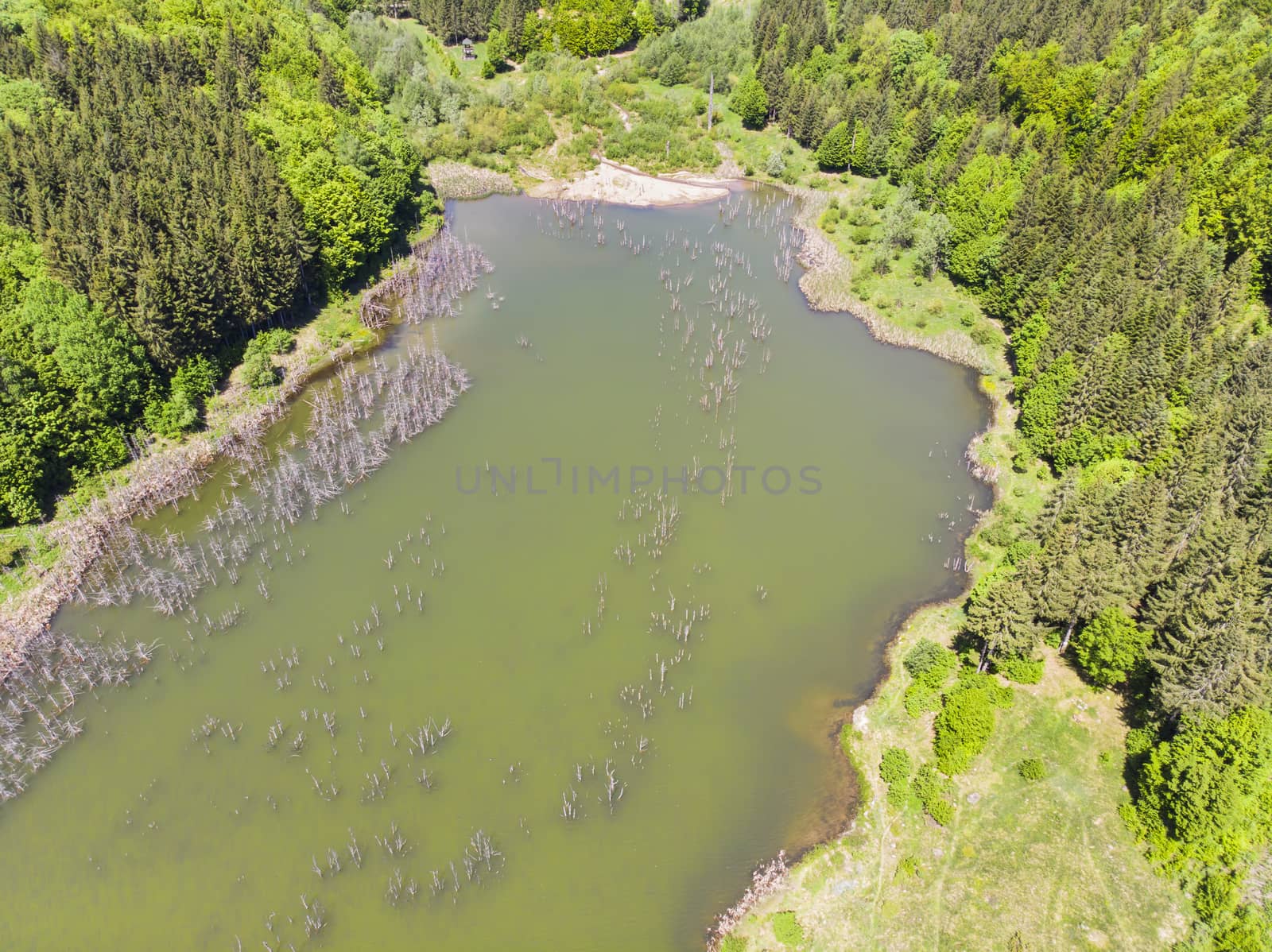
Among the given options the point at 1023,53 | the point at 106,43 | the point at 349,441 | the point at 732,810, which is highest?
the point at 1023,53

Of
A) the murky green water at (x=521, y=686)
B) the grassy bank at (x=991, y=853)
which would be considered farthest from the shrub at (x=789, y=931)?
the murky green water at (x=521, y=686)

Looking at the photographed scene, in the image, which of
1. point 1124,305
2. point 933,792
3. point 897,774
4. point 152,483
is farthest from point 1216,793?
point 152,483

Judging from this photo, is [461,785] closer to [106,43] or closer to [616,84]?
[106,43]

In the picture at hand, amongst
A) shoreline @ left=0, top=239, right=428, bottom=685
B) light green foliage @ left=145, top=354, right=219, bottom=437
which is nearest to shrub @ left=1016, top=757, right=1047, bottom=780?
shoreline @ left=0, top=239, right=428, bottom=685

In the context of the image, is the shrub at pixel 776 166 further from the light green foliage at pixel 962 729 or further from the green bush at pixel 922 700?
the light green foliage at pixel 962 729

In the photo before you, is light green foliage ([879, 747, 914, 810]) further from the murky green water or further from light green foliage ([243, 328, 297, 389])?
light green foliage ([243, 328, 297, 389])

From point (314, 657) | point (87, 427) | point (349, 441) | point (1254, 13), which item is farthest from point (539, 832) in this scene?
point (1254, 13)
